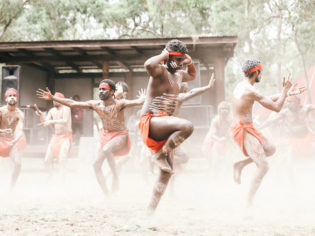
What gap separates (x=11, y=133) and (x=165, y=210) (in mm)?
3357

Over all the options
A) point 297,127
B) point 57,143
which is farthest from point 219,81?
point 57,143

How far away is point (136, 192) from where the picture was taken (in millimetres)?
6273

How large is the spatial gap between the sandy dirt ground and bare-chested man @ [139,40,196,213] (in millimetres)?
538

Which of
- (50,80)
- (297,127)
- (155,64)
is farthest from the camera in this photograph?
(50,80)

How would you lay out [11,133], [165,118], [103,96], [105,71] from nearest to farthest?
[165,118], [103,96], [11,133], [105,71]

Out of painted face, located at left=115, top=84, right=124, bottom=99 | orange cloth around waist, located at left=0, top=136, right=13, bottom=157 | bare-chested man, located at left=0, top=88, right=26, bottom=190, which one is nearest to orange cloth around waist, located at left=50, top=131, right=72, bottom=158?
A: bare-chested man, located at left=0, top=88, right=26, bottom=190

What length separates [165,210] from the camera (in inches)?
174

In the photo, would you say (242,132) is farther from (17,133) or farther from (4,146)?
(4,146)

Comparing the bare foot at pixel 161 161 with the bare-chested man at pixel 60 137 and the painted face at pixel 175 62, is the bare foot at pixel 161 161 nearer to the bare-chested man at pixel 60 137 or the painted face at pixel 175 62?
the painted face at pixel 175 62

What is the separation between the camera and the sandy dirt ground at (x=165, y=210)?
3264 mm

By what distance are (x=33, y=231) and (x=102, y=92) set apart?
2.62 meters

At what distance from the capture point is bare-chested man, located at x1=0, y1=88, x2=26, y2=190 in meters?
5.96

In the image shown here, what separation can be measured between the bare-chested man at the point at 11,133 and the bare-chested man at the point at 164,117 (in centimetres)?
330

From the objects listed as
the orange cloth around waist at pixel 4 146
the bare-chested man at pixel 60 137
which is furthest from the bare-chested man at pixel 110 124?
the bare-chested man at pixel 60 137
